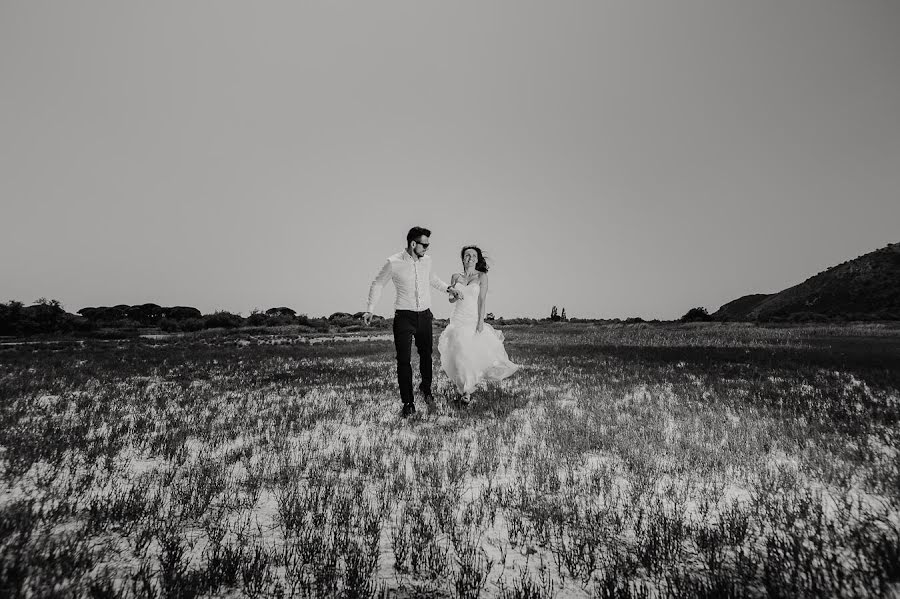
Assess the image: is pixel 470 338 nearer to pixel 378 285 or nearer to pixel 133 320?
pixel 378 285

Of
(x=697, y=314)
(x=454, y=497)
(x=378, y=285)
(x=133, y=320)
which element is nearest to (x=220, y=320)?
(x=133, y=320)

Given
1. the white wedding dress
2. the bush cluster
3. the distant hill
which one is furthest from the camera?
the distant hill

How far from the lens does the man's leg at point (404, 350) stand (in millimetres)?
6988

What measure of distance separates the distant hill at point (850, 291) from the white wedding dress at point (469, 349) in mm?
65897

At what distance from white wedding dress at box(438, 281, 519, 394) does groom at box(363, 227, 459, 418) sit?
0.80 meters

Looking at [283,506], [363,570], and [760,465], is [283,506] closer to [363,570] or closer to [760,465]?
[363,570]

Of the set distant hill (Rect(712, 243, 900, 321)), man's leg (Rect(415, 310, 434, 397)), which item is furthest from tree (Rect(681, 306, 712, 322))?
man's leg (Rect(415, 310, 434, 397))

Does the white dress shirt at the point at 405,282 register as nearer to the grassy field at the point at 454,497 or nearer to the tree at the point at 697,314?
the grassy field at the point at 454,497

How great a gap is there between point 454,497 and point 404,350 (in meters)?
3.59

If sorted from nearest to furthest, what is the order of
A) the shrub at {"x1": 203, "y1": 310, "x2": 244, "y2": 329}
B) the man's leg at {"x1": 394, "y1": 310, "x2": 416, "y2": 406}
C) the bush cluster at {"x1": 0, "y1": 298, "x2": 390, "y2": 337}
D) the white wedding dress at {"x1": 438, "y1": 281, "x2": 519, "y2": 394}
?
1. the man's leg at {"x1": 394, "y1": 310, "x2": 416, "y2": 406}
2. the white wedding dress at {"x1": 438, "y1": 281, "x2": 519, "y2": 394}
3. the bush cluster at {"x1": 0, "y1": 298, "x2": 390, "y2": 337}
4. the shrub at {"x1": 203, "y1": 310, "x2": 244, "y2": 329}

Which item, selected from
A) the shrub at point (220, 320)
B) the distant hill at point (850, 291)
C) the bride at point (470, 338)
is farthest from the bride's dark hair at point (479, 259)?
the distant hill at point (850, 291)

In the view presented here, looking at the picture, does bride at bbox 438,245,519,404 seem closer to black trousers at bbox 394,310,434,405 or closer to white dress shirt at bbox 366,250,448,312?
black trousers at bbox 394,310,434,405

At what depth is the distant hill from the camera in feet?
236

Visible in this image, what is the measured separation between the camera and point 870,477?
13.2ft
